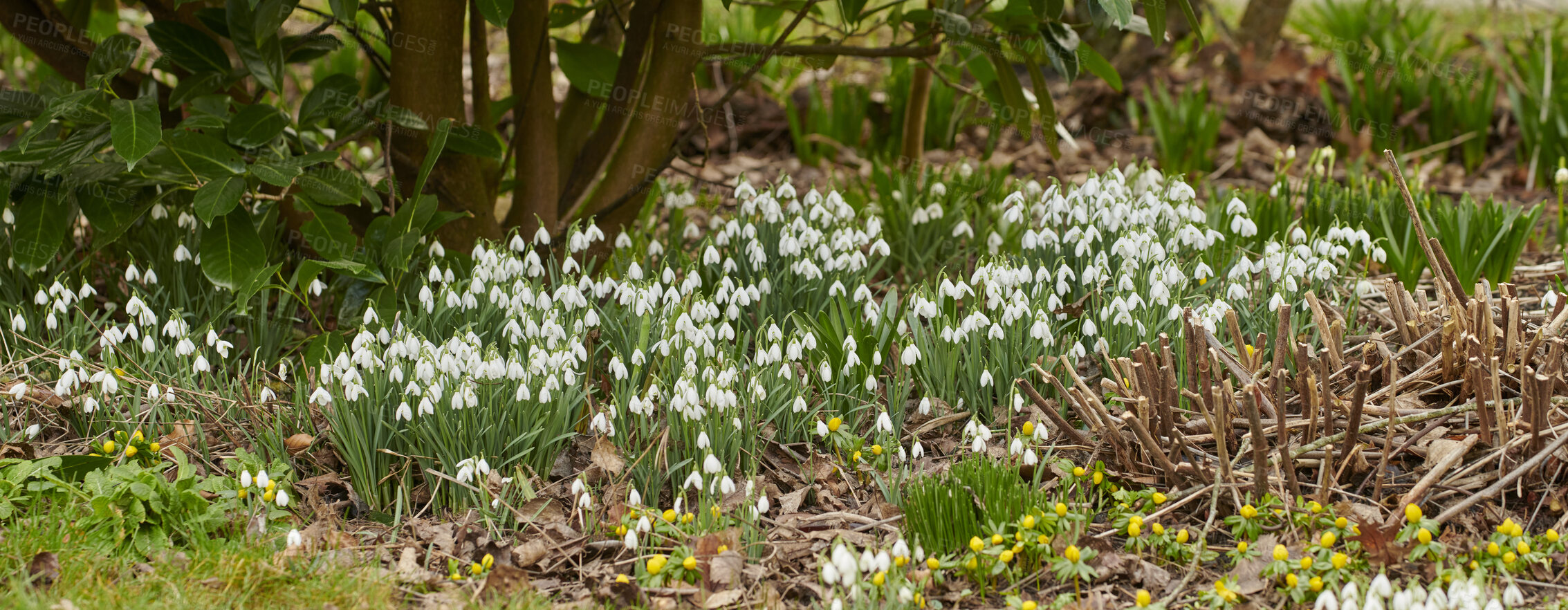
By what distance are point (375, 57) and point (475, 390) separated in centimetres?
176

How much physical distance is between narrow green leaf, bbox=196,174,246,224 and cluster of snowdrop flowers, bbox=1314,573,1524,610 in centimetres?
241

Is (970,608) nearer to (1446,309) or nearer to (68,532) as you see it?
(1446,309)

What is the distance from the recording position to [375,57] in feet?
12.1

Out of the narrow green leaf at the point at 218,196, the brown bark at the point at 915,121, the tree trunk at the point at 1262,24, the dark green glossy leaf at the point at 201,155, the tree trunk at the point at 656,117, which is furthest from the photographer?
the tree trunk at the point at 1262,24

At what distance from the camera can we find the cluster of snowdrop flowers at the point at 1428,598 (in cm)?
180

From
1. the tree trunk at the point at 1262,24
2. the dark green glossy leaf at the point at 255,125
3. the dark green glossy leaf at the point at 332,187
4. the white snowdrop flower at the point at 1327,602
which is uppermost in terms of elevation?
the tree trunk at the point at 1262,24

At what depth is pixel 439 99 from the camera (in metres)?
3.41

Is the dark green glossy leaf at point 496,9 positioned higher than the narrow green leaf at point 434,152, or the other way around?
the dark green glossy leaf at point 496,9

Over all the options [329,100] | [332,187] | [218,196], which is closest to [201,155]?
[218,196]

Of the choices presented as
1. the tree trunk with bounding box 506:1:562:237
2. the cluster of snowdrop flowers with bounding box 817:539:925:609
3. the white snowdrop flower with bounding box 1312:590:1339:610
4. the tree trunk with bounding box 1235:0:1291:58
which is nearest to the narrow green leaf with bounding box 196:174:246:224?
the tree trunk with bounding box 506:1:562:237

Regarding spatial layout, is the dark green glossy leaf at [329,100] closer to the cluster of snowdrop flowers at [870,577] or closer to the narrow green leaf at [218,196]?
the narrow green leaf at [218,196]

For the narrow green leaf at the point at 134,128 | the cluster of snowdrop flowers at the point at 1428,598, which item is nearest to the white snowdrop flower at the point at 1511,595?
the cluster of snowdrop flowers at the point at 1428,598

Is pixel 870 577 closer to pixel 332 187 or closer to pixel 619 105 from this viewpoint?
pixel 332 187

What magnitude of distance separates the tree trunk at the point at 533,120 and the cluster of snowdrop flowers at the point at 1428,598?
2492 mm
